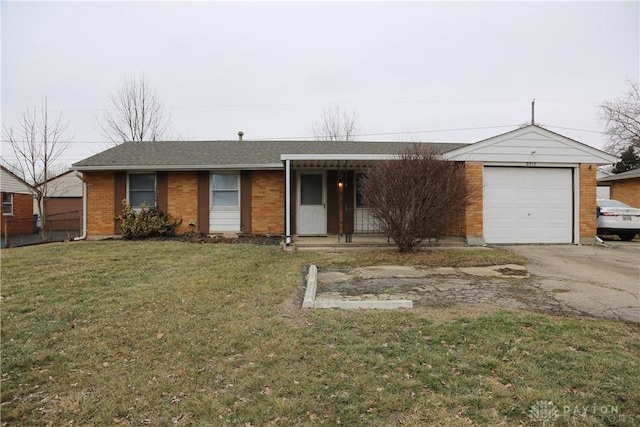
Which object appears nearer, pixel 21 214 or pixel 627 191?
pixel 627 191

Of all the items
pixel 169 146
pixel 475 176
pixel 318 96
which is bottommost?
pixel 475 176

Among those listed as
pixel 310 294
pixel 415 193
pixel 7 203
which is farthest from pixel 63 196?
pixel 310 294

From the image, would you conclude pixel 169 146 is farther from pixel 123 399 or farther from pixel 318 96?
pixel 318 96

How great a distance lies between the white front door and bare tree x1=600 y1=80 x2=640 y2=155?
26002 millimetres

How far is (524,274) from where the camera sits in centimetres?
652

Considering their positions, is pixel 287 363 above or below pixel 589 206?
below

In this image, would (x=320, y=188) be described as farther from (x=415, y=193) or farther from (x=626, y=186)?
(x=626, y=186)

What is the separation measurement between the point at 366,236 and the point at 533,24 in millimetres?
10301

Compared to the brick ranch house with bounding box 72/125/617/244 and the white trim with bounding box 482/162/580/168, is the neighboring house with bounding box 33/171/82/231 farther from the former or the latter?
the white trim with bounding box 482/162/580/168

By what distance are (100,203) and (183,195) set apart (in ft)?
9.67

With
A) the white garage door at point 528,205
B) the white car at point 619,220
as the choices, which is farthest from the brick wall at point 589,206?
the white car at point 619,220

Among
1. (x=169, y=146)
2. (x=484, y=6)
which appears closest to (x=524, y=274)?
(x=484, y=6)

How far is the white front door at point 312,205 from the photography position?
12.0m

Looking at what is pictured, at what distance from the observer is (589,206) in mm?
10383
